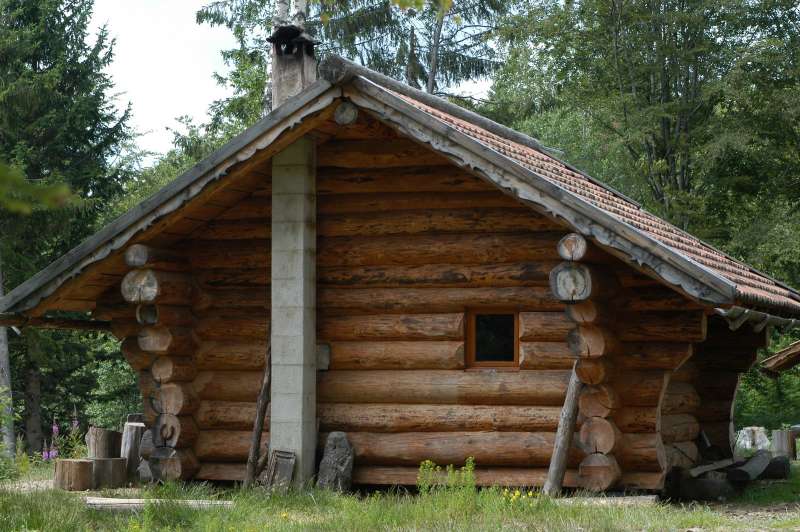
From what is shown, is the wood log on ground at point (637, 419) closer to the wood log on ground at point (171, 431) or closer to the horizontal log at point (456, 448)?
the horizontal log at point (456, 448)

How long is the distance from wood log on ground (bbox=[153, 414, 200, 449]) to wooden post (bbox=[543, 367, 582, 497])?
14.9 ft

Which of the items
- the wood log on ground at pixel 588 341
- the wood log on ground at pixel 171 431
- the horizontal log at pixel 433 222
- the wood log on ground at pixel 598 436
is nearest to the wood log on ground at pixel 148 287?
the wood log on ground at pixel 171 431

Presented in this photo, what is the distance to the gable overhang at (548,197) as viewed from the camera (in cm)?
999

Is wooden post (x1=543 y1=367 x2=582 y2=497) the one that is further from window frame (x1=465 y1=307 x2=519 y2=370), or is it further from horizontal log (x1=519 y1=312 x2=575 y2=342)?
window frame (x1=465 y1=307 x2=519 y2=370)

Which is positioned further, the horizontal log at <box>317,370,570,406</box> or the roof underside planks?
the horizontal log at <box>317,370,570,406</box>

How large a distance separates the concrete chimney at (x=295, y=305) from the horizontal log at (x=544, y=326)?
8.26ft

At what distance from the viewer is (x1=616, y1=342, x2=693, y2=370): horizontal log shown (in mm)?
11547

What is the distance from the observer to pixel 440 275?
12453 millimetres

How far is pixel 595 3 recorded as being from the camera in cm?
2661

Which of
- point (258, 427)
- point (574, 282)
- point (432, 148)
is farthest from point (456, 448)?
point (432, 148)

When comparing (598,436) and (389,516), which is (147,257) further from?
(598,436)

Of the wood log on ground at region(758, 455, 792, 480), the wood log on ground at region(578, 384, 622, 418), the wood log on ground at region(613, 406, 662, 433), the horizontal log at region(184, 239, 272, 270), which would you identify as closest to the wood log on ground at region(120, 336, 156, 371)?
the horizontal log at region(184, 239, 272, 270)

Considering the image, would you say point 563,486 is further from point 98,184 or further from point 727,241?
point 98,184

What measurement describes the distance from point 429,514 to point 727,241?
18.4 meters
